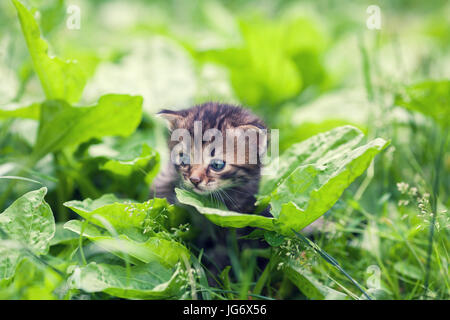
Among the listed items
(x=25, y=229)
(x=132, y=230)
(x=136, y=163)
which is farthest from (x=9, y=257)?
(x=136, y=163)

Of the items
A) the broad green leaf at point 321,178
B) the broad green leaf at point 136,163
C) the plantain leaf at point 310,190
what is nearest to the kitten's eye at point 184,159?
the broad green leaf at point 136,163

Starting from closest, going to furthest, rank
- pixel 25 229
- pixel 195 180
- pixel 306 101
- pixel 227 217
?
pixel 227 217 → pixel 25 229 → pixel 195 180 → pixel 306 101

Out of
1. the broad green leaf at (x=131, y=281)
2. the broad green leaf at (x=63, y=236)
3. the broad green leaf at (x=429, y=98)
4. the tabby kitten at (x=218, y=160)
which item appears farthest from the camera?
the broad green leaf at (x=429, y=98)

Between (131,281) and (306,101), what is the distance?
2440mm

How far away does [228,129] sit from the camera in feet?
5.95

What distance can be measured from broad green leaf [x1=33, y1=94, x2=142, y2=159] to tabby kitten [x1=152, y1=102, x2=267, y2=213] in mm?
189

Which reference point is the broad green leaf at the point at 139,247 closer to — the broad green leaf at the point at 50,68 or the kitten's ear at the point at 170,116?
the kitten's ear at the point at 170,116

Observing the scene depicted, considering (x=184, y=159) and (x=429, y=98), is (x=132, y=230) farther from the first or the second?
(x=429, y=98)

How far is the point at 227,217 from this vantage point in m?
1.44

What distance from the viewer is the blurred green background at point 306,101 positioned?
1.86 metres

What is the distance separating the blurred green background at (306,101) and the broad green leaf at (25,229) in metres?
0.14

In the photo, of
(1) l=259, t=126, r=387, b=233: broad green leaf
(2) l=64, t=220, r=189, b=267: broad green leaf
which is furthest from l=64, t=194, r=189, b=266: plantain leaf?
(1) l=259, t=126, r=387, b=233: broad green leaf
